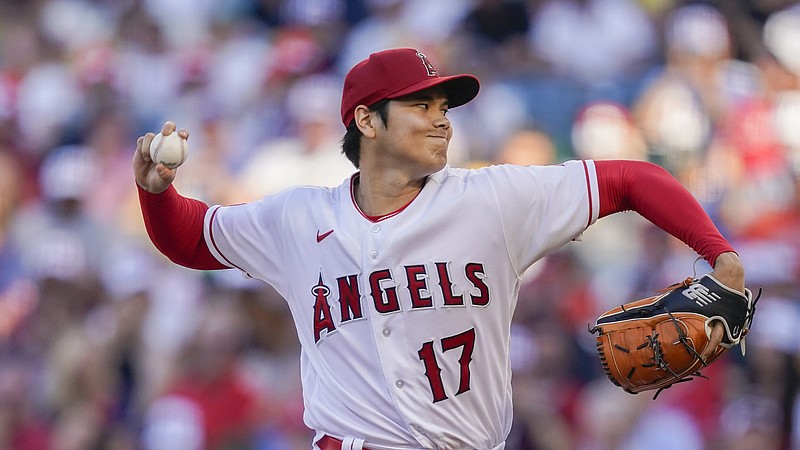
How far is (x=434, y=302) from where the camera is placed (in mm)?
3006

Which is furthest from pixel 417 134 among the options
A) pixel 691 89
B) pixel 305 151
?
pixel 305 151

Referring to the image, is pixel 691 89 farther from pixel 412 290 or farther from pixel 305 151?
pixel 412 290

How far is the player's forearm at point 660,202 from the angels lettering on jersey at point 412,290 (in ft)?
1.25

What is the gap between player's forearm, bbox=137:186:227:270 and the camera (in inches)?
128

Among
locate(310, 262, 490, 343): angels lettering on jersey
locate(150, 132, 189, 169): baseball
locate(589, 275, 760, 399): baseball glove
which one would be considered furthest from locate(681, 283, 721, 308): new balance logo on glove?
locate(150, 132, 189, 169): baseball

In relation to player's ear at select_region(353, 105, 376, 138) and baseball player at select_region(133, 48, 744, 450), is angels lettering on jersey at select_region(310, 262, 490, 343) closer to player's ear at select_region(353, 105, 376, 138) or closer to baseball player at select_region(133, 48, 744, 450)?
baseball player at select_region(133, 48, 744, 450)

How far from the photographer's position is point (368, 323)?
3.07 m

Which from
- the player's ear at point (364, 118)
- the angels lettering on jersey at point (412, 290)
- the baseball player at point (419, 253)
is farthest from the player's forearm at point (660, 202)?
the player's ear at point (364, 118)

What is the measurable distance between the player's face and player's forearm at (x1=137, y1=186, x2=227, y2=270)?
1.94 ft

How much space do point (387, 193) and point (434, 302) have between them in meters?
0.37

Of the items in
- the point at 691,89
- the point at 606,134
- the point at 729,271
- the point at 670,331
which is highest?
the point at 691,89

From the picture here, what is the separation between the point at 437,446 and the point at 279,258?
2.34ft

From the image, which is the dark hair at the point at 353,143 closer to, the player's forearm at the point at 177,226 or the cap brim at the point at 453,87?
the cap brim at the point at 453,87

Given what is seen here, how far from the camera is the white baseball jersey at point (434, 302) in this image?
300 centimetres
